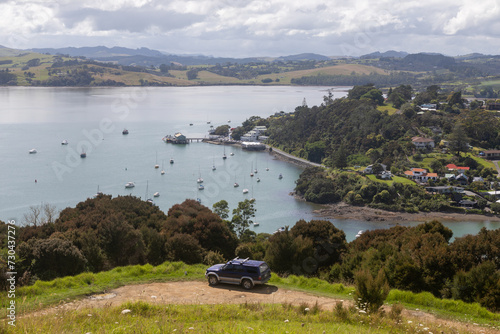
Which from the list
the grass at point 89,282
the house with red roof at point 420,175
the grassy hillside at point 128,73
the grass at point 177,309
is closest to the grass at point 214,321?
the grass at point 177,309

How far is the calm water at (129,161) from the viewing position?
3095cm

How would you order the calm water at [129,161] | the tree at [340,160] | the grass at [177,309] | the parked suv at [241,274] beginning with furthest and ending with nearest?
1. the tree at [340,160]
2. the calm water at [129,161]
3. the parked suv at [241,274]
4. the grass at [177,309]

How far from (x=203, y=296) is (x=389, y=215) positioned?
24952 millimetres

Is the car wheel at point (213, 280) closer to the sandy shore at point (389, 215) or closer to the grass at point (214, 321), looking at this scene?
the grass at point (214, 321)

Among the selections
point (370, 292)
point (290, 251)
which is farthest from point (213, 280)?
point (290, 251)

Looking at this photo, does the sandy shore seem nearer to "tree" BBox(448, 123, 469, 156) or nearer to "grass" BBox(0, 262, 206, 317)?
"tree" BBox(448, 123, 469, 156)

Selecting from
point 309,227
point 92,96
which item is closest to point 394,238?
point 309,227

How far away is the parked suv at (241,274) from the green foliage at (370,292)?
2245mm

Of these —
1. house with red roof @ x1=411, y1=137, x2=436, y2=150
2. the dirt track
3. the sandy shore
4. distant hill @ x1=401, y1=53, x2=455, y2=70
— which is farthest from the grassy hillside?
the dirt track

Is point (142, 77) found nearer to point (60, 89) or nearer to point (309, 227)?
point (60, 89)

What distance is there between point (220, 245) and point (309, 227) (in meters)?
2.95

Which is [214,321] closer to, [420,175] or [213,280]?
[213,280]

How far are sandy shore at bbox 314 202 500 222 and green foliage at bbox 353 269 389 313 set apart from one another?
78.7 feet

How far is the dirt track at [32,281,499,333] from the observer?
7.38 metres
